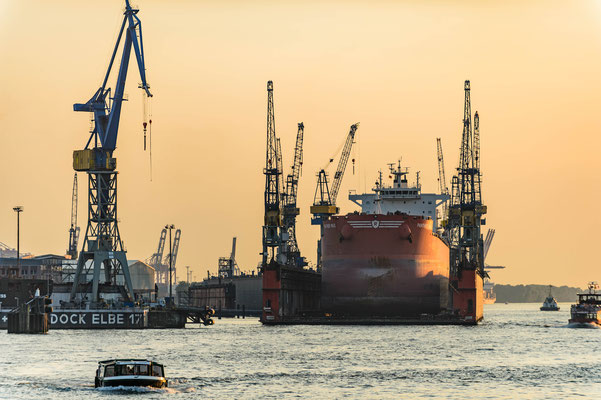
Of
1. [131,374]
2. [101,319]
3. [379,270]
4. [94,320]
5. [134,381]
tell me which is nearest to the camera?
[134,381]

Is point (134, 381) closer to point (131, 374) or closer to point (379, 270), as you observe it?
point (131, 374)

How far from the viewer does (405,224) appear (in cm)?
12875

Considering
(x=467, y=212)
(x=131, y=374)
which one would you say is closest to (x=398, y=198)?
(x=467, y=212)

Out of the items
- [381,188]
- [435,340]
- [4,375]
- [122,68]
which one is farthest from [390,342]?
[381,188]

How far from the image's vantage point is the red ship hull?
127250 mm

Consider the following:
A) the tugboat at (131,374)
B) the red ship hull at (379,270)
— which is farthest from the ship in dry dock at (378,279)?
the tugboat at (131,374)

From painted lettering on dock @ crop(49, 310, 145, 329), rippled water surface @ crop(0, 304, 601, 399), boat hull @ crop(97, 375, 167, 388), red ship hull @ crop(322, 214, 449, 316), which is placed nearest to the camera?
boat hull @ crop(97, 375, 167, 388)

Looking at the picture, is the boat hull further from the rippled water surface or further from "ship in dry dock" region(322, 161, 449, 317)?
"ship in dry dock" region(322, 161, 449, 317)

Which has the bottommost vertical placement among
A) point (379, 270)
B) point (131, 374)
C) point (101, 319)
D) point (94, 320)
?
point (131, 374)

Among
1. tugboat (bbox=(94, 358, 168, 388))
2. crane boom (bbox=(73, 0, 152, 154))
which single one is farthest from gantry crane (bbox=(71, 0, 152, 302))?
tugboat (bbox=(94, 358, 168, 388))

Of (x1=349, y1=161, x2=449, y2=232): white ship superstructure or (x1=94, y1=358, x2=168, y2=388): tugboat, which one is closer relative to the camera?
(x1=94, y1=358, x2=168, y2=388): tugboat

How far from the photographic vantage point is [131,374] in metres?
62.5

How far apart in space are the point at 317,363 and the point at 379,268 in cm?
4943

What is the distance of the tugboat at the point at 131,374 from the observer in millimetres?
61750
